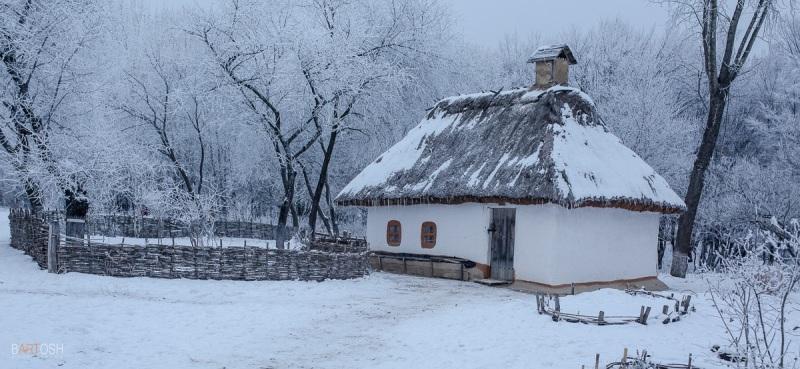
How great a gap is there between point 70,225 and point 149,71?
13420 millimetres

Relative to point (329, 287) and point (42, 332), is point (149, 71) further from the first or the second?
point (42, 332)

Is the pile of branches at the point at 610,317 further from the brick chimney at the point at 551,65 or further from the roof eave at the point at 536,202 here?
the brick chimney at the point at 551,65

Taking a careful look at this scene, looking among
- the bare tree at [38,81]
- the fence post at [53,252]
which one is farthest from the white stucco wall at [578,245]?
the bare tree at [38,81]

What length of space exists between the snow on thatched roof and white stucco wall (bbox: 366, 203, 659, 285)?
1.81 ft

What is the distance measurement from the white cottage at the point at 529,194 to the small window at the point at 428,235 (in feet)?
0.10

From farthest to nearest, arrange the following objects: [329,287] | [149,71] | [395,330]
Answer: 1. [149,71]
2. [329,287]
3. [395,330]

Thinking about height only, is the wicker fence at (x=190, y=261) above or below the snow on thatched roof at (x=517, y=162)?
below

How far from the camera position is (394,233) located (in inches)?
783

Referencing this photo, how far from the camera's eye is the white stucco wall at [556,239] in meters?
15.5

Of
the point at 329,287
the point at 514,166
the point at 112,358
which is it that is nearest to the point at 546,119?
the point at 514,166

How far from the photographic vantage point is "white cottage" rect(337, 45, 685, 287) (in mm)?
15609

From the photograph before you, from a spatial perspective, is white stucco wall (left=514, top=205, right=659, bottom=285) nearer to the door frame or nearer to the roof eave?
the door frame

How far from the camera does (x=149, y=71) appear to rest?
1134 inches

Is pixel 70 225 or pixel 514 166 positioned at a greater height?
pixel 514 166
